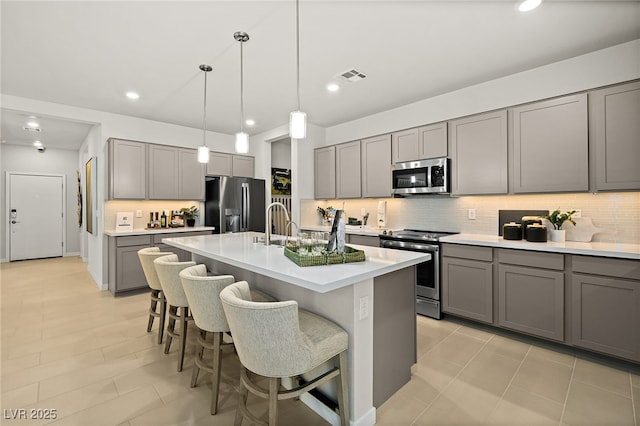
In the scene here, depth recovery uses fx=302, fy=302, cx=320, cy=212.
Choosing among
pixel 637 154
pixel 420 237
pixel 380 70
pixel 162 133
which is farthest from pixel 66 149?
pixel 637 154

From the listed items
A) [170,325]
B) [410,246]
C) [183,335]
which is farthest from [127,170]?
[410,246]

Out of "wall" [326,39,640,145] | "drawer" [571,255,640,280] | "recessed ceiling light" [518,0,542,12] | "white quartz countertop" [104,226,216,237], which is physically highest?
"recessed ceiling light" [518,0,542,12]

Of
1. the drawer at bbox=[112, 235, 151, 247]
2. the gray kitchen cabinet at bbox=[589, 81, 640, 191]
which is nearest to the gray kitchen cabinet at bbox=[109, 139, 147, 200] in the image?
the drawer at bbox=[112, 235, 151, 247]

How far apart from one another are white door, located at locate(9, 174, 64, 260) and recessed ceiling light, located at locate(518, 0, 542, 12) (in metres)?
9.68

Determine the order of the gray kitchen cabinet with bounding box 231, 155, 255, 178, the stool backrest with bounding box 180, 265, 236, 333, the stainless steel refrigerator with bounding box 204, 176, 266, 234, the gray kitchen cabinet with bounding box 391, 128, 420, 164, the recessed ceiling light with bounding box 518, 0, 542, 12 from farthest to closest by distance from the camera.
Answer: the gray kitchen cabinet with bounding box 231, 155, 255, 178 → the stainless steel refrigerator with bounding box 204, 176, 266, 234 → the gray kitchen cabinet with bounding box 391, 128, 420, 164 → the recessed ceiling light with bounding box 518, 0, 542, 12 → the stool backrest with bounding box 180, 265, 236, 333

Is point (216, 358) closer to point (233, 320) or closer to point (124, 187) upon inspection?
point (233, 320)

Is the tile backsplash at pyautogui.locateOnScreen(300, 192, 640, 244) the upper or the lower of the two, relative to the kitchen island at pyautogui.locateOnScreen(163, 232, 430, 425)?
upper

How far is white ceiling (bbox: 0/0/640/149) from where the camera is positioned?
229cm

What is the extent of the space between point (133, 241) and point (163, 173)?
121cm

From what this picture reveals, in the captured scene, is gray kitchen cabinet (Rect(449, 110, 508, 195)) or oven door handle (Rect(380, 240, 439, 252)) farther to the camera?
oven door handle (Rect(380, 240, 439, 252))

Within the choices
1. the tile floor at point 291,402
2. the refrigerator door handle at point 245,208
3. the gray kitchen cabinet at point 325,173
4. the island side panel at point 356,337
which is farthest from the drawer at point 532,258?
the refrigerator door handle at point 245,208

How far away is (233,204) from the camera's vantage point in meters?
5.45

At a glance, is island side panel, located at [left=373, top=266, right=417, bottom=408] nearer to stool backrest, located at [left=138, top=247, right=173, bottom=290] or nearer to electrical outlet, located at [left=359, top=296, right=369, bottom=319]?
electrical outlet, located at [left=359, top=296, right=369, bottom=319]

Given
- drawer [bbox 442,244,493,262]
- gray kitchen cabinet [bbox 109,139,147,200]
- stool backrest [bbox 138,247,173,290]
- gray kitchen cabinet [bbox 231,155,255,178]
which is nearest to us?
stool backrest [bbox 138,247,173,290]
